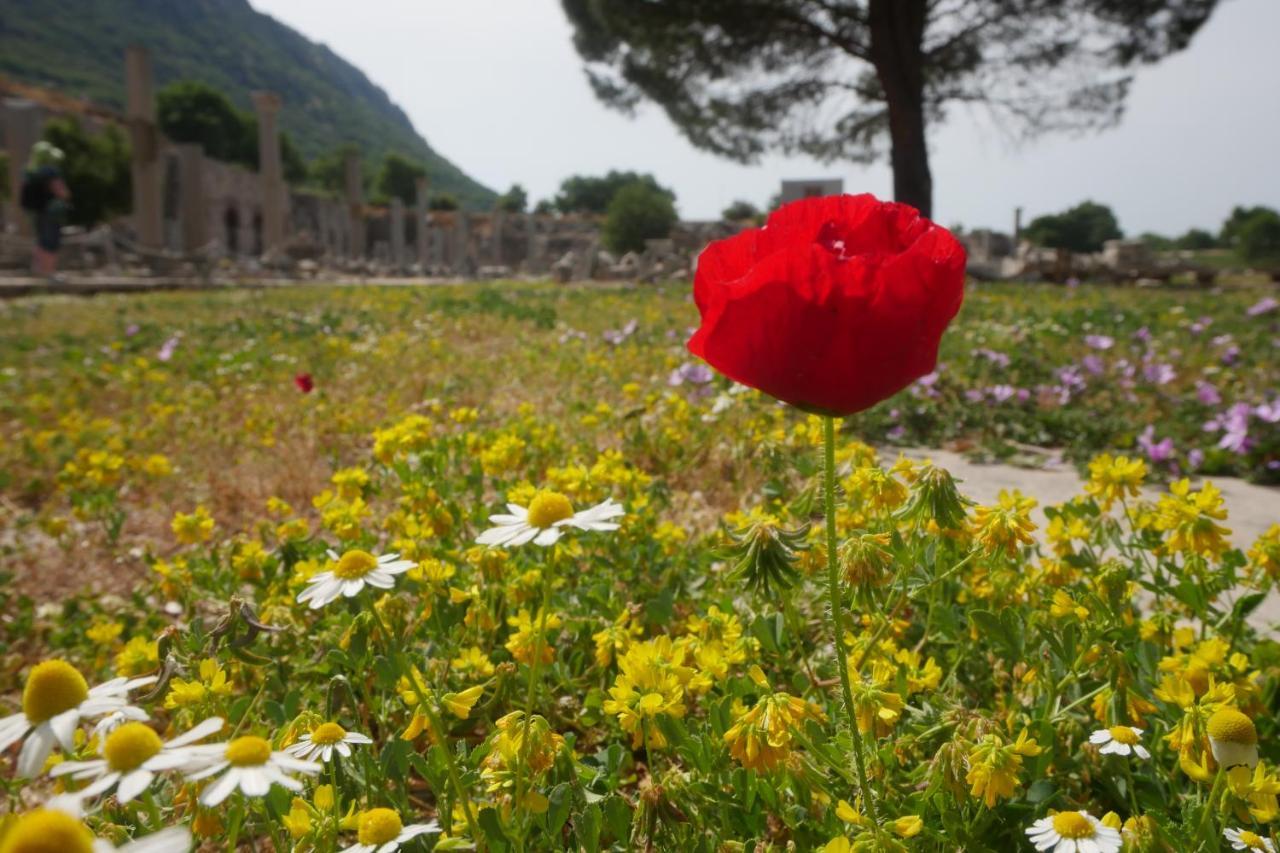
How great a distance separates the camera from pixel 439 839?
1002 mm

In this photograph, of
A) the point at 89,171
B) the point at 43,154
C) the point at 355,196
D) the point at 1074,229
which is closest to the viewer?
the point at 43,154

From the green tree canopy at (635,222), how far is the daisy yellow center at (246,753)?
32.4m

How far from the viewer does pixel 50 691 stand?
2.16 ft

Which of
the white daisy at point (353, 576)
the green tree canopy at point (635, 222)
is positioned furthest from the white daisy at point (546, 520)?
the green tree canopy at point (635, 222)

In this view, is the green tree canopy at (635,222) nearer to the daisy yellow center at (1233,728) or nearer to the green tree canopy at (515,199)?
the daisy yellow center at (1233,728)

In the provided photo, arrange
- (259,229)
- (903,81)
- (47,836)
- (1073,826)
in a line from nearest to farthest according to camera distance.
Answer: (47,836) → (1073,826) → (903,81) → (259,229)

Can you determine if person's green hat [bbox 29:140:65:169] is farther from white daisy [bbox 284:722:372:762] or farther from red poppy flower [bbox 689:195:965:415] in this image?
red poppy flower [bbox 689:195:965:415]

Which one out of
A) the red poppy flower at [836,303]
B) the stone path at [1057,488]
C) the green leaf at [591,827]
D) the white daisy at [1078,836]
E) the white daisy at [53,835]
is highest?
the red poppy flower at [836,303]

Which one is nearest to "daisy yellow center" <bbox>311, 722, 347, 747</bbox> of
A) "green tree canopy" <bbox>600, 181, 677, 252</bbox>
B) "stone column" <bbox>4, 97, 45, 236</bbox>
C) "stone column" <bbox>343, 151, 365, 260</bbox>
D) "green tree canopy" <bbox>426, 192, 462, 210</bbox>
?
"green tree canopy" <bbox>600, 181, 677, 252</bbox>

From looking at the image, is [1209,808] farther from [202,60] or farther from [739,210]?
[202,60]

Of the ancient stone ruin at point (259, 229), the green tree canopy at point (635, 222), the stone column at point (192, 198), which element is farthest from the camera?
the stone column at point (192, 198)

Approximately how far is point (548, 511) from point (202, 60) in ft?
426

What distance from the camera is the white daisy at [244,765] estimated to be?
58 centimetres

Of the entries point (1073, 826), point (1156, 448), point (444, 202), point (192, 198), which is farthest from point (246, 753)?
point (444, 202)
